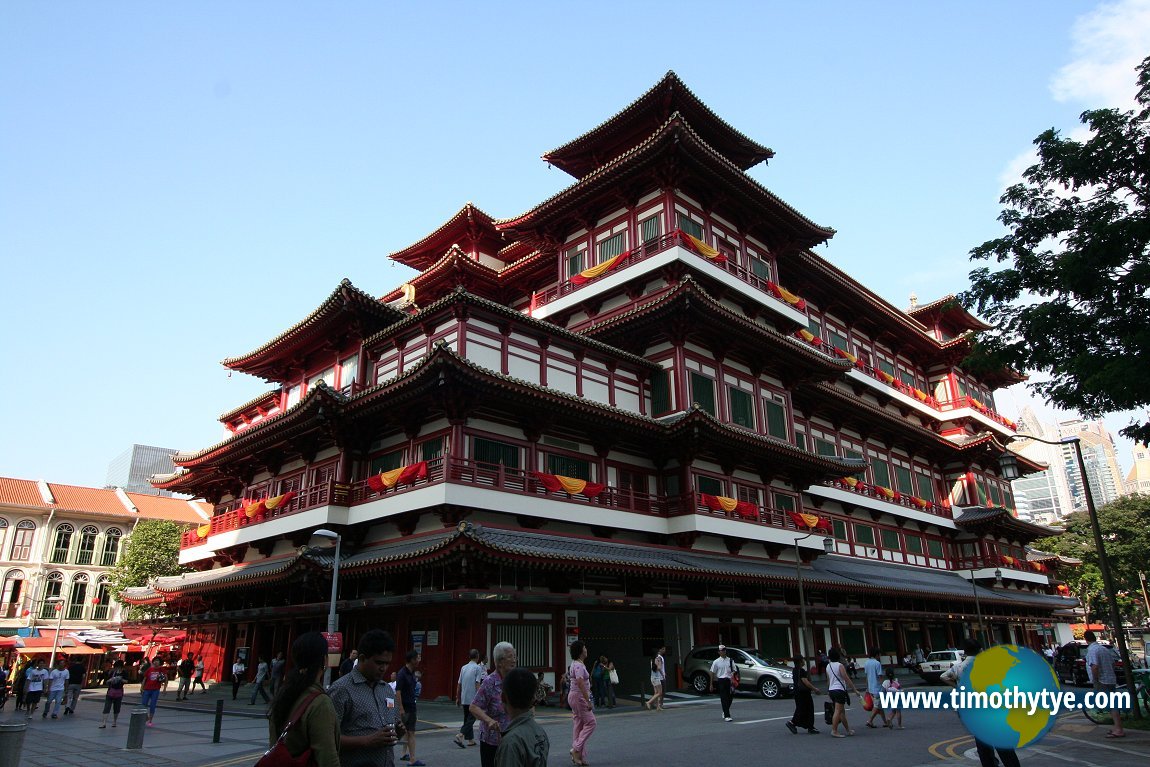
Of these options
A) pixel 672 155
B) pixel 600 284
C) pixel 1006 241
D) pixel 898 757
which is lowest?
pixel 898 757

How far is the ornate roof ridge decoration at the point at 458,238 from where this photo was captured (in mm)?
43312

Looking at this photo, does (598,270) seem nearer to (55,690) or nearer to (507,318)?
(507,318)

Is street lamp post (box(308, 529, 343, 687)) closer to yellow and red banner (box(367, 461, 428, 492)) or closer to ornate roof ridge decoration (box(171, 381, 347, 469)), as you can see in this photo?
yellow and red banner (box(367, 461, 428, 492))

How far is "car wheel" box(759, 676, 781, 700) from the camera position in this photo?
2580 centimetres

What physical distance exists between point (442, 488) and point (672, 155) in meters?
18.8

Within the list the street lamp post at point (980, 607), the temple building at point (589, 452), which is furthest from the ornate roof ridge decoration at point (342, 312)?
the street lamp post at point (980, 607)

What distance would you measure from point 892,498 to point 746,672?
81.4 feet

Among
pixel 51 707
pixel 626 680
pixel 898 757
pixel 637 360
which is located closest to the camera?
pixel 898 757

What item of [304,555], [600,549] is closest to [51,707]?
[304,555]

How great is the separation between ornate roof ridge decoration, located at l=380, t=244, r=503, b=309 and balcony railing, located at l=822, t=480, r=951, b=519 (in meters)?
21.9

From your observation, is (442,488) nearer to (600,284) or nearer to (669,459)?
(669,459)

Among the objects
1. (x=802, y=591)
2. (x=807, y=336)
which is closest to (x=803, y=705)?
(x=802, y=591)

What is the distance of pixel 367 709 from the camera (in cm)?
609

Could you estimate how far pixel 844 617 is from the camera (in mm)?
37469
